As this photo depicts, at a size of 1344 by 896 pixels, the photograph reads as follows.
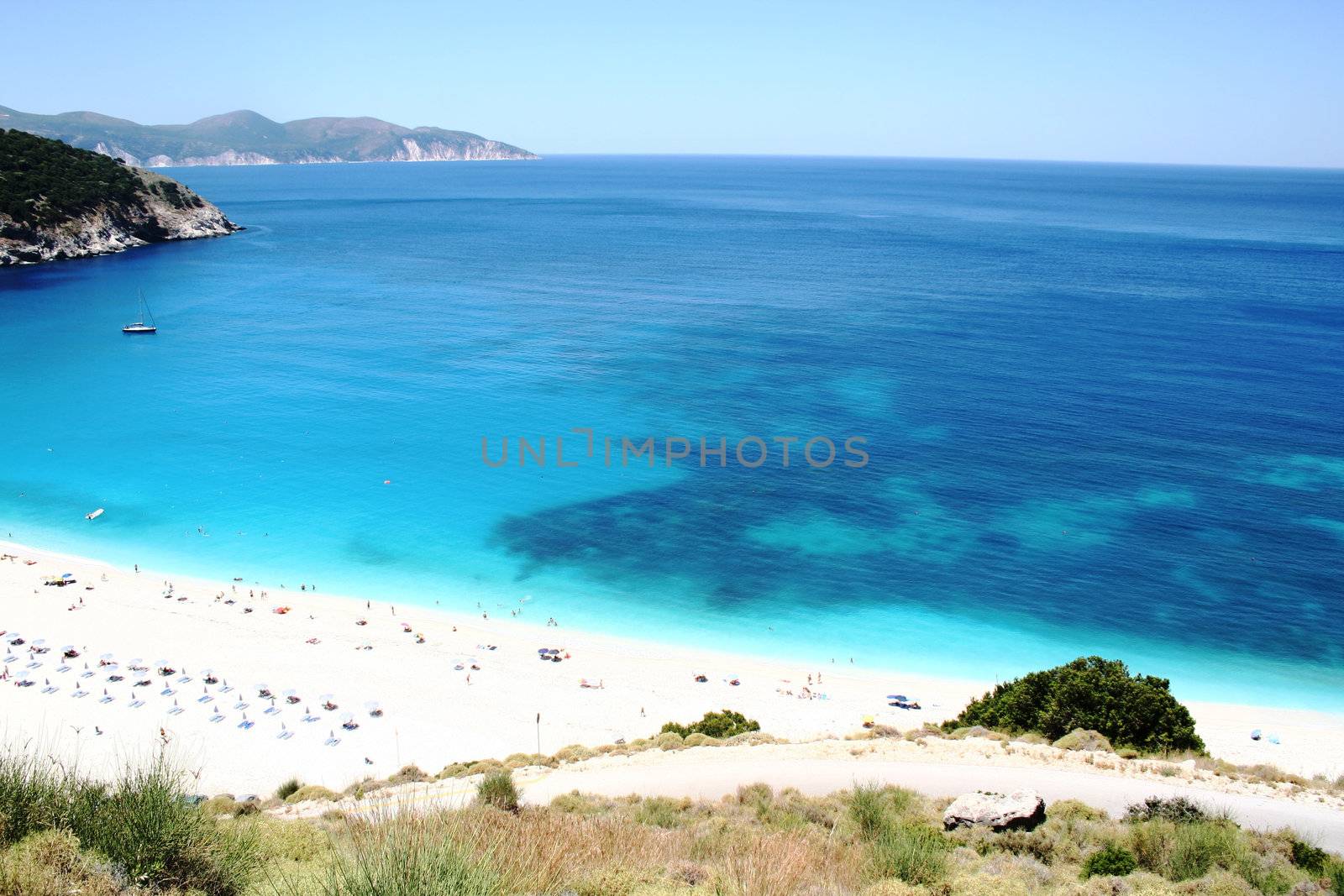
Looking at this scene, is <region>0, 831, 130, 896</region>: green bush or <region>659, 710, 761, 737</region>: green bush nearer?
<region>0, 831, 130, 896</region>: green bush

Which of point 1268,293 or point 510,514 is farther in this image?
point 1268,293

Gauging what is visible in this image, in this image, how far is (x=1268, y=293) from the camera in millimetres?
90312

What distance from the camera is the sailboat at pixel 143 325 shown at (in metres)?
76.9

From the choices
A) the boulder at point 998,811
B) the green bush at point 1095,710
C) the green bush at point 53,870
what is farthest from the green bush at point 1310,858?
the green bush at point 53,870

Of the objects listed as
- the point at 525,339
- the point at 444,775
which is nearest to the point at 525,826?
the point at 444,775

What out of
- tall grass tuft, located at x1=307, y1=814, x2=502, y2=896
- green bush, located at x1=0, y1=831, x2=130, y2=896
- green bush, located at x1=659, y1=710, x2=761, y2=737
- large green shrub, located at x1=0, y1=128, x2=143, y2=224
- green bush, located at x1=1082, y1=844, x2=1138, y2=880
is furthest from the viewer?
large green shrub, located at x1=0, y1=128, x2=143, y2=224

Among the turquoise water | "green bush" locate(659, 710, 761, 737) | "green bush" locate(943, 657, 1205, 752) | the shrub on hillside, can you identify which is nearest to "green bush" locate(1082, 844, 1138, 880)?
the shrub on hillside

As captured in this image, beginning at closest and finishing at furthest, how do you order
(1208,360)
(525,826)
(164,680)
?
(525,826), (164,680), (1208,360)

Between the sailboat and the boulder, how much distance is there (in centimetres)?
8257

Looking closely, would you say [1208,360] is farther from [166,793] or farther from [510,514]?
[166,793]

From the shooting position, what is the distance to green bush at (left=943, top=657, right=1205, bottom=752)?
23.2m

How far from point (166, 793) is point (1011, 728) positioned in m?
21.8

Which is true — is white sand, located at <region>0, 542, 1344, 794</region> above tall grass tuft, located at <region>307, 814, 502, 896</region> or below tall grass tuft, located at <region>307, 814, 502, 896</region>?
below

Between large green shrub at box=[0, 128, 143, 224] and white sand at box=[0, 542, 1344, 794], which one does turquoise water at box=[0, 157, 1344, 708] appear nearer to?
white sand at box=[0, 542, 1344, 794]
